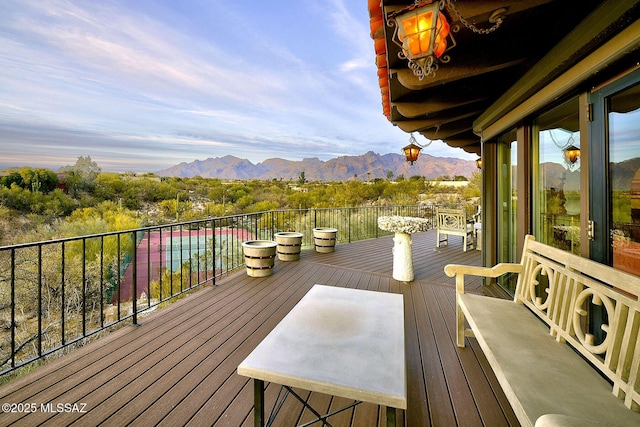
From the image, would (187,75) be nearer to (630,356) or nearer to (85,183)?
(85,183)

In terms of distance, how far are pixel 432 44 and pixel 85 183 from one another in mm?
18901

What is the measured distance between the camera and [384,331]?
58.2 inches

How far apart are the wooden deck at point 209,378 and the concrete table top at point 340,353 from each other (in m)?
0.44

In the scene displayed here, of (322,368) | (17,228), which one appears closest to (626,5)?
(322,368)

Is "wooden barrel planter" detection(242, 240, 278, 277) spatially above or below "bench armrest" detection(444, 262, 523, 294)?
below

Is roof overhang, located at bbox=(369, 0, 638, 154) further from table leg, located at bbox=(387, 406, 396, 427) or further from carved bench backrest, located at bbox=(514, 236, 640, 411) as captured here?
table leg, located at bbox=(387, 406, 396, 427)

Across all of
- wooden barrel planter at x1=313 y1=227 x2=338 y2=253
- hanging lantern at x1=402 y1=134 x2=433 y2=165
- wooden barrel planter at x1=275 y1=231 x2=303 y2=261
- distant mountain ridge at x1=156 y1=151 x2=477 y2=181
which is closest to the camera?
wooden barrel planter at x1=275 y1=231 x2=303 y2=261

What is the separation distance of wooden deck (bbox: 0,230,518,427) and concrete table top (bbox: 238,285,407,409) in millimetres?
439

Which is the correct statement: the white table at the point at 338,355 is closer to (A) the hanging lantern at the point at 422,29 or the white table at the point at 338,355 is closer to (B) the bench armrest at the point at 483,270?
(B) the bench armrest at the point at 483,270

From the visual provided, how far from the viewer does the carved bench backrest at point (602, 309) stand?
106cm

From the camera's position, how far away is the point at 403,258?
3.91 metres

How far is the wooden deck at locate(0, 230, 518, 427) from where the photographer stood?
141cm

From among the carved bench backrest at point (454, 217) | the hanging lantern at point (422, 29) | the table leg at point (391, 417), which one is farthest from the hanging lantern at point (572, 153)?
the carved bench backrest at point (454, 217)

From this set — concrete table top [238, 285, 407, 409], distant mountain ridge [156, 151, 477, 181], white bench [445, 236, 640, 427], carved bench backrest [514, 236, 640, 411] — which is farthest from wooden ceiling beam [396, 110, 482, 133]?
distant mountain ridge [156, 151, 477, 181]
